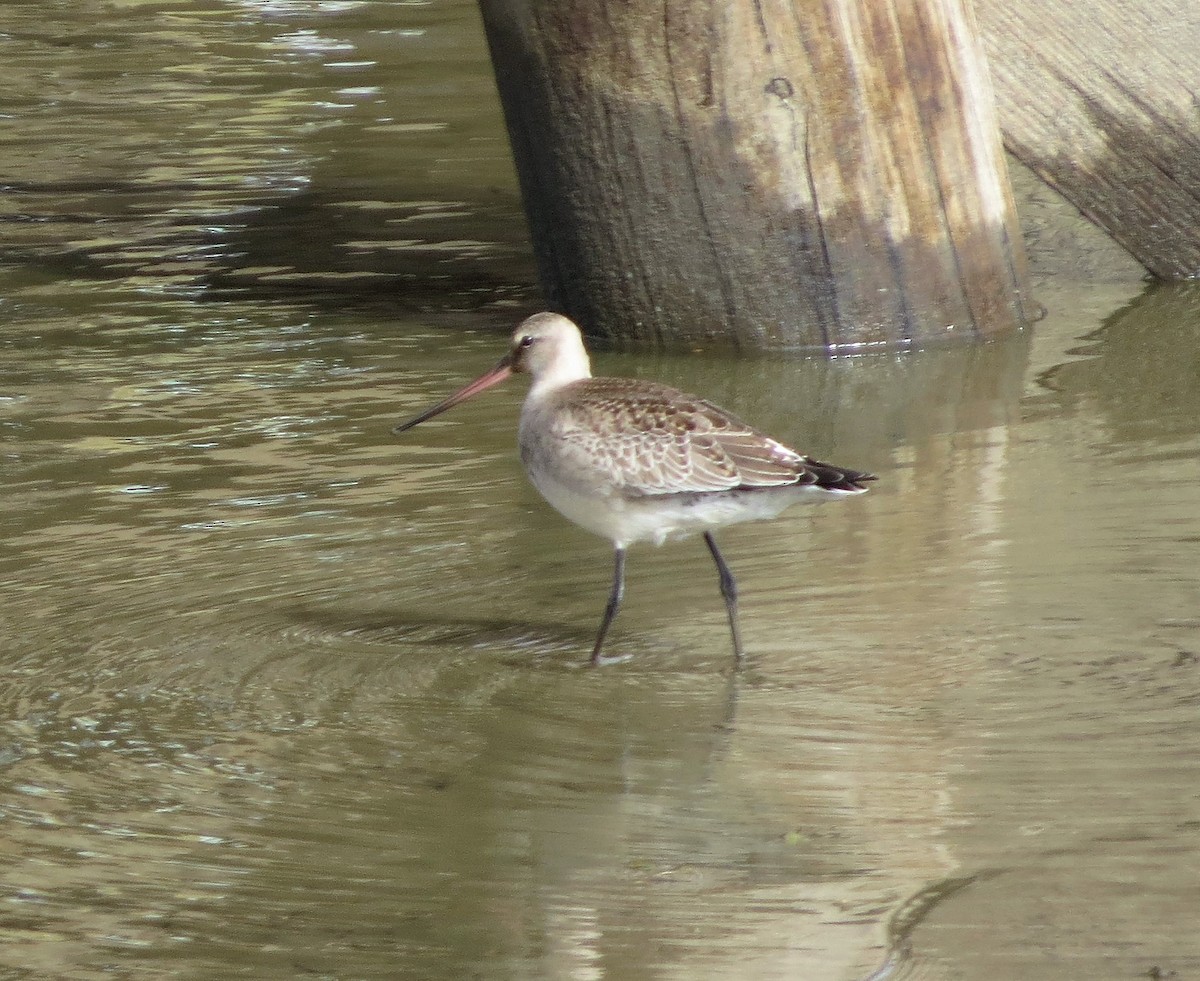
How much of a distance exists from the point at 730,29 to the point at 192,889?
3795 millimetres

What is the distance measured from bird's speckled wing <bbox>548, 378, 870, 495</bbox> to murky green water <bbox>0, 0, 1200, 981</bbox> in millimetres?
379

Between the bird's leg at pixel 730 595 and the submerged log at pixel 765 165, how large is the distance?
2161 millimetres

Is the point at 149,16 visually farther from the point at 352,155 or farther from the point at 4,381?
the point at 4,381

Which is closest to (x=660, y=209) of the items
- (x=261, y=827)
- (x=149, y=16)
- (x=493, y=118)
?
→ (x=261, y=827)

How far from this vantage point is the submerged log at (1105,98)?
25.8 feet

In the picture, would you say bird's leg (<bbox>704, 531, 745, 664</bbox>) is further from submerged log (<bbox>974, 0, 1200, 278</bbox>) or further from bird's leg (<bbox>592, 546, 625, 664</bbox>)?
submerged log (<bbox>974, 0, 1200, 278</bbox>)

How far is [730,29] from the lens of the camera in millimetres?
6688

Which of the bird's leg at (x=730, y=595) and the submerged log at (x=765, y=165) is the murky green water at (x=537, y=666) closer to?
the bird's leg at (x=730, y=595)

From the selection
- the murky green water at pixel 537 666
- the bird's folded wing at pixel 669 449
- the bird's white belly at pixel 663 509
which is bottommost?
the murky green water at pixel 537 666

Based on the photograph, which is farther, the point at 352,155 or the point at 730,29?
the point at 352,155

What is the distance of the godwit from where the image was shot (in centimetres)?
483

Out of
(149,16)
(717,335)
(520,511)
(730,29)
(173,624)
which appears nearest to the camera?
(173,624)

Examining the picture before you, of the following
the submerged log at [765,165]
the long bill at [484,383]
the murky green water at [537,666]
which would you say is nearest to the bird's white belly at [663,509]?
the murky green water at [537,666]

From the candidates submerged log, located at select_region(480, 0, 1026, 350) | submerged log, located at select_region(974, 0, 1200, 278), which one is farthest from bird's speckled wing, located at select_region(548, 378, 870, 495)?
submerged log, located at select_region(974, 0, 1200, 278)
